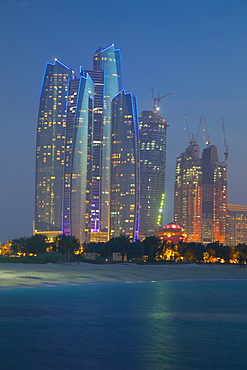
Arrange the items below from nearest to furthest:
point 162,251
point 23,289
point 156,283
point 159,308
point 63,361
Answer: point 63,361
point 159,308
point 23,289
point 156,283
point 162,251

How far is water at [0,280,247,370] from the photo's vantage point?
105 feet

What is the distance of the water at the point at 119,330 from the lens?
1261 inches

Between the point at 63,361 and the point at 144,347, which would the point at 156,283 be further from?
the point at 63,361

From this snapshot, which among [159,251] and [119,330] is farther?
[159,251]

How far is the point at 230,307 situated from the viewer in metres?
58.2

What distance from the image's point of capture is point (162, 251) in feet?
547

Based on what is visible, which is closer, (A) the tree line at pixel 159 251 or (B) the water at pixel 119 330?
(B) the water at pixel 119 330

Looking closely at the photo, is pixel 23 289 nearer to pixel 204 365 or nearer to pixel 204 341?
pixel 204 341

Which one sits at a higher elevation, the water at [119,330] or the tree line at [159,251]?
the tree line at [159,251]

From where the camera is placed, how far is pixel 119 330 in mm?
42375

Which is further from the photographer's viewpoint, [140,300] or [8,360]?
[140,300]

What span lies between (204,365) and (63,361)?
29.3ft

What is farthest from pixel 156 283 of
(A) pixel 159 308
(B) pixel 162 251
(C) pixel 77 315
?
(B) pixel 162 251

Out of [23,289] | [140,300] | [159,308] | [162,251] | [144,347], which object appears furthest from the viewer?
[162,251]
